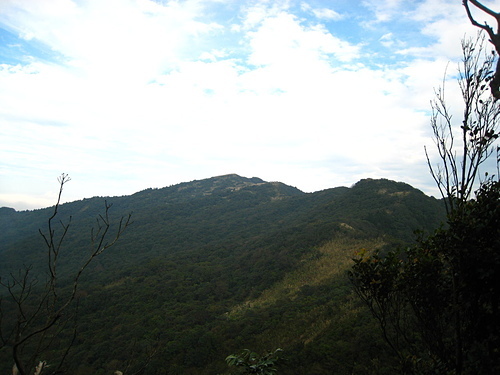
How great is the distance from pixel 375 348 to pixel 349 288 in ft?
27.7

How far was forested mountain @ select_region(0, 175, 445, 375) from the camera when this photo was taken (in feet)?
51.0

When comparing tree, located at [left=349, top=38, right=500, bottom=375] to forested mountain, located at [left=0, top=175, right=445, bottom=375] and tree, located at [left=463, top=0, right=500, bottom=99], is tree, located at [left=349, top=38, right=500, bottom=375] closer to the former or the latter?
tree, located at [left=463, top=0, right=500, bottom=99]

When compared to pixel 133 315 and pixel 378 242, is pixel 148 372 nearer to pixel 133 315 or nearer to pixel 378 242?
pixel 133 315

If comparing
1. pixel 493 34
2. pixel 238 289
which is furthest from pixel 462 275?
pixel 238 289

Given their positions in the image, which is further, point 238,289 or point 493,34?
point 238,289

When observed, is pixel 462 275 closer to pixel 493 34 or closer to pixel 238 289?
pixel 493 34

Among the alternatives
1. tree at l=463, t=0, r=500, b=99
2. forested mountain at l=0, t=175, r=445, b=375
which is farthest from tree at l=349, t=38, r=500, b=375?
forested mountain at l=0, t=175, r=445, b=375

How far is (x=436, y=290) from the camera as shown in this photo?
4340 millimetres

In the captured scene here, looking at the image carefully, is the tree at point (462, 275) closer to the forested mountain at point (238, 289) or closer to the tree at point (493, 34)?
the tree at point (493, 34)

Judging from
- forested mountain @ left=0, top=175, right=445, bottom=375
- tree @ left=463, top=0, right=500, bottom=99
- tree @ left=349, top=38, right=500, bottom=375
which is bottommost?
forested mountain @ left=0, top=175, right=445, bottom=375

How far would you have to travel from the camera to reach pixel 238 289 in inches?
1181

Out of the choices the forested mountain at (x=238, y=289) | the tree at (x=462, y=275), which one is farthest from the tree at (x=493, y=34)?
the forested mountain at (x=238, y=289)

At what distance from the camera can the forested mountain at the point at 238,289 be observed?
1555cm

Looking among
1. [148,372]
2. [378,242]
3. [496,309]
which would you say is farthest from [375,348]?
[378,242]
